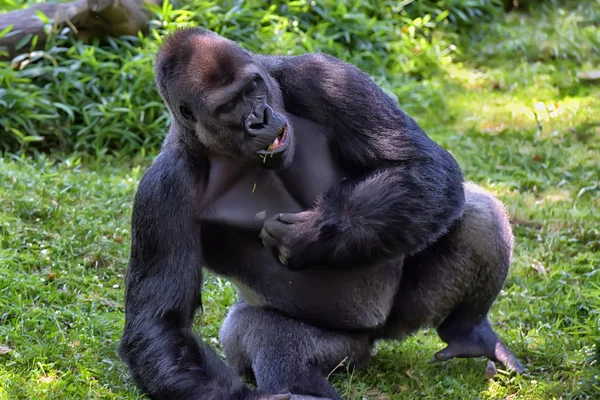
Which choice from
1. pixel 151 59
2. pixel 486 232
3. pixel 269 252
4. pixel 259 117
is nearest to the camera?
pixel 259 117

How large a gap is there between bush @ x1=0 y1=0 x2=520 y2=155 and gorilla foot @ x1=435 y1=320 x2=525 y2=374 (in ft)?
11.4

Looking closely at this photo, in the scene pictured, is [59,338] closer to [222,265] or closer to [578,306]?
[222,265]

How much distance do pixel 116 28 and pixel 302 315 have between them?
4246 mm

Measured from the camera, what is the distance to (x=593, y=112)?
7281mm

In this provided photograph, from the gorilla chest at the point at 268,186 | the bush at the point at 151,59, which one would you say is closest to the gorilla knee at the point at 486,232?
the gorilla chest at the point at 268,186

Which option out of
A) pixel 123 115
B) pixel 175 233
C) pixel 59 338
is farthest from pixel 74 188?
pixel 175 233

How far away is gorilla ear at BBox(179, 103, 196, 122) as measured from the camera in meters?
3.68

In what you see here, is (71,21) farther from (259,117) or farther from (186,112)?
(259,117)

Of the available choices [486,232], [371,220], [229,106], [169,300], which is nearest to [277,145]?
[229,106]

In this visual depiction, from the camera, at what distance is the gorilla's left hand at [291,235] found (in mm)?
3613

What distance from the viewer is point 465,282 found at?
160 inches

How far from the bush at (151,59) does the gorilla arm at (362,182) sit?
330cm

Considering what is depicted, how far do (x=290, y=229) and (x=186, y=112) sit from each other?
Answer: 0.63 m

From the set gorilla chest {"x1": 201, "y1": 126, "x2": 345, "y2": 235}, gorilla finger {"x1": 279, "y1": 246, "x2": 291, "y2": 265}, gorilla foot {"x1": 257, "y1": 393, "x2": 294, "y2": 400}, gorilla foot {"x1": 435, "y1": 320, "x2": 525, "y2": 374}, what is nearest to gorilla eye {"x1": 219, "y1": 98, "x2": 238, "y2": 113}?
gorilla chest {"x1": 201, "y1": 126, "x2": 345, "y2": 235}
